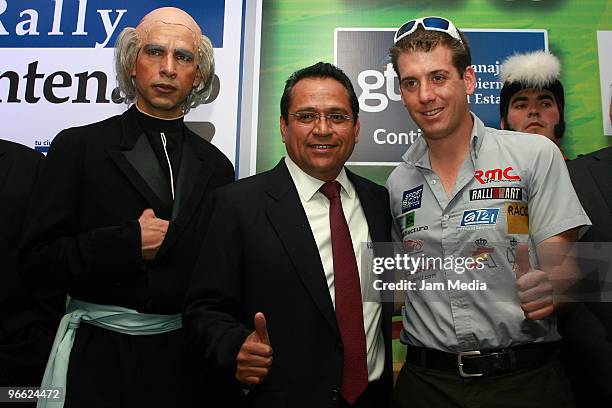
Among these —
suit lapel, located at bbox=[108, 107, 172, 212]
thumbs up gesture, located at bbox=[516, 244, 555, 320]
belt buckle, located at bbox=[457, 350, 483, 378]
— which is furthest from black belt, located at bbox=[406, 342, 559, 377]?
suit lapel, located at bbox=[108, 107, 172, 212]

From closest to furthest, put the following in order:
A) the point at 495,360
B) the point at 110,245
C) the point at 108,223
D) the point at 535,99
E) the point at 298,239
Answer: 1. the point at 495,360
2. the point at 298,239
3. the point at 110,245
4. the point at 108,223
5. the point at 535,99

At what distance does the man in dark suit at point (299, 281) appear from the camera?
4.91 feet

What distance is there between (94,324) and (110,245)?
30cm

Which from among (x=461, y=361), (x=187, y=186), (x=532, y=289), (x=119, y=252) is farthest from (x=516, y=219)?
(x=119, y=252)

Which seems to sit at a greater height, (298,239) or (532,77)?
(532,77)

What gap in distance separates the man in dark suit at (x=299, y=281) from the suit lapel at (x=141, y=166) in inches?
9.1

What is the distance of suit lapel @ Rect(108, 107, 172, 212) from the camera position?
1843 millimetres

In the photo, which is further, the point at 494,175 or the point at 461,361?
the point at 494,175

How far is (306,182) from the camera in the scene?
5.83ft

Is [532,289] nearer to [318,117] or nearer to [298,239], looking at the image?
[298,239]

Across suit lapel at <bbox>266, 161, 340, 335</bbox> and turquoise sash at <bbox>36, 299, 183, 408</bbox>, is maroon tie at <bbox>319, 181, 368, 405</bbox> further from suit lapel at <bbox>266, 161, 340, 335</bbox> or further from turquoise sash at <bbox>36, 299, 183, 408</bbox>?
turquoise sash at <bbox>36, 299, 183, 408</bbox>

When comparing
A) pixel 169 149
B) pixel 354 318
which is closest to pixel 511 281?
pixel 354 318

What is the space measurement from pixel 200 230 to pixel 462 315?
0.94m

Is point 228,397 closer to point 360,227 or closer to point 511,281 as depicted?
point 360,227
